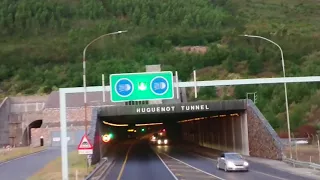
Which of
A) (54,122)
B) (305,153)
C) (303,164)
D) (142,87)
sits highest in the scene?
(142,87)

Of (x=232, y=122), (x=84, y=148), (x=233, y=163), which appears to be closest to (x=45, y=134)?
(x=232, y=122)

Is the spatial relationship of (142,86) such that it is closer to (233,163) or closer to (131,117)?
(233,163)

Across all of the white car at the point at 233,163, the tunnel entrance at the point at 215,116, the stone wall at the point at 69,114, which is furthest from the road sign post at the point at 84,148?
the stone wall at the point at 69,114

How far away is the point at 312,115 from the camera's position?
70875 mm

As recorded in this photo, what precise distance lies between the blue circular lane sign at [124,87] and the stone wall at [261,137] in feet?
66.4

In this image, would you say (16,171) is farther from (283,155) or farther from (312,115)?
(312,115)

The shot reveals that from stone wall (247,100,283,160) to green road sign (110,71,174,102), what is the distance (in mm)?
19407

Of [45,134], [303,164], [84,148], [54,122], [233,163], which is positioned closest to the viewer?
[84,148]

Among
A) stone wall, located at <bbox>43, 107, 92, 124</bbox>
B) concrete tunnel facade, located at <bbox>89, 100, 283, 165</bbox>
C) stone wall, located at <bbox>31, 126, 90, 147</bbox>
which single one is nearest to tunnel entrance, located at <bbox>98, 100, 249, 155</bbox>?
concrete tunnel facade, located at <bbox>89, 100, 283, 165</bbox>

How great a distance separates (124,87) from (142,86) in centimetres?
106

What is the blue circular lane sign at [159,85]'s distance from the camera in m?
28.5

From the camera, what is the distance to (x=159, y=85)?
2859 centimetres

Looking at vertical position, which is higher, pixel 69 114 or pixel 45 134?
pixel 69 114

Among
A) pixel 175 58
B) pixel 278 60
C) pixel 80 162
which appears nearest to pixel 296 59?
pixel 278 60
